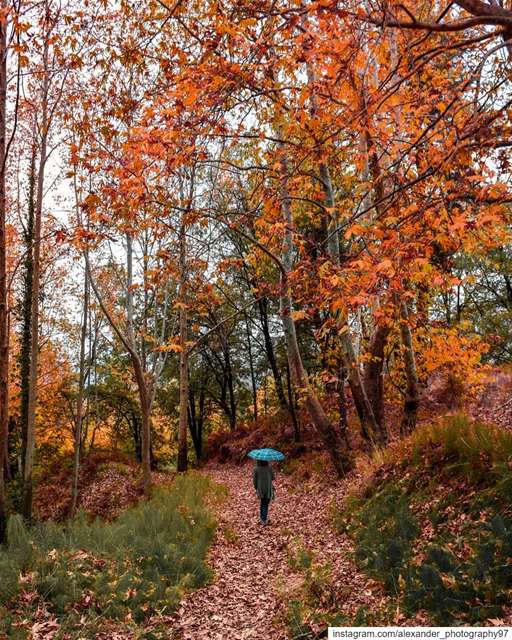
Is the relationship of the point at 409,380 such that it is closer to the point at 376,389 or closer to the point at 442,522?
the point at 376,389

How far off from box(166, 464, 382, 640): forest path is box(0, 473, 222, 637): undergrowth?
325 mm

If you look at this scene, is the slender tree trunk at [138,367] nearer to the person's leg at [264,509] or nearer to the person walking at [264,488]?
the person walking at [264,488]

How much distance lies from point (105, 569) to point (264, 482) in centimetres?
438

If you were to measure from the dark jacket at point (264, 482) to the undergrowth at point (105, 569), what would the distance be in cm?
169

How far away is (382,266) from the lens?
3.26 metres

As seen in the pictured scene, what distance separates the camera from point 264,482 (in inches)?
367

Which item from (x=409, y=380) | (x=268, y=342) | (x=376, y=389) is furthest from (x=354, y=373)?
(x=268, y=342)

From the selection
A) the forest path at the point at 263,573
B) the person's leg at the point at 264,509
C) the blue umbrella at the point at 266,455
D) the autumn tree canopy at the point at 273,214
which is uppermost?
the autumn tree canopy at the point at 273,214

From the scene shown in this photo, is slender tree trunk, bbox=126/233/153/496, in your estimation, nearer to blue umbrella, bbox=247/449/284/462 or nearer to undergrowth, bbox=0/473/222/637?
blue umbrella, bbox=247/449/284/462

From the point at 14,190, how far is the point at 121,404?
13.8 m

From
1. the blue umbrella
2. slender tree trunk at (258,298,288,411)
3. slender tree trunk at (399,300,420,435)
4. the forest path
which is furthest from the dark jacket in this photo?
slender tree trunk at (258,298,288,411)

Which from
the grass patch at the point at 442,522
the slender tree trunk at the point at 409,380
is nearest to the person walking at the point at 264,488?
the grass patch at the point at 442,522

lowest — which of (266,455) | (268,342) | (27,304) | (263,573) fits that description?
(263,573)

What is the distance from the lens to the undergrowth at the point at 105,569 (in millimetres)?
4695
